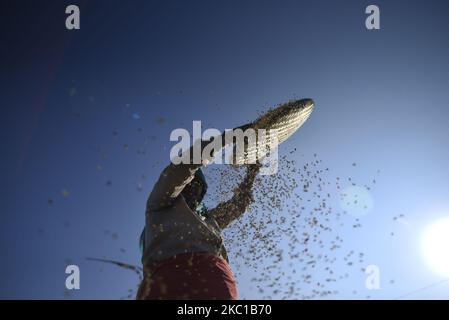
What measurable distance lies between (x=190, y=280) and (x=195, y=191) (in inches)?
40.5

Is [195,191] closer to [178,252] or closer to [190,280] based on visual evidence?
[178,252]

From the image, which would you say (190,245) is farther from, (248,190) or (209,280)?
(248,190)

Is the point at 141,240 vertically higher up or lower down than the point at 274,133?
lower down

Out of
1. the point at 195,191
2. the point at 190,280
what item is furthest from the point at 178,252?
the point at 195,191

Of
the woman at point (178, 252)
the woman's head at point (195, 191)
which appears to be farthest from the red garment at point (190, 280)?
the woman's head at point (195, 191)

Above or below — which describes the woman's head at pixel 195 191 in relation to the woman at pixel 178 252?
above

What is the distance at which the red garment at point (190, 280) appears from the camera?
93.4 inches

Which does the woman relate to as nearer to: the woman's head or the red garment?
the red garment

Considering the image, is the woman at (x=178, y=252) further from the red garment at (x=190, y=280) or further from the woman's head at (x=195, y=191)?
the woman's head at (x=195, y=191)

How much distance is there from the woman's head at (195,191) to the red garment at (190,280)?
734 mm
